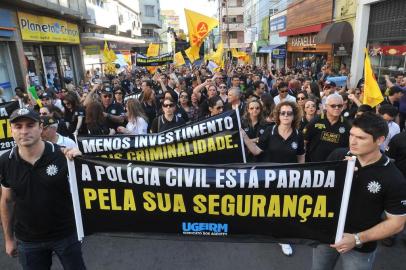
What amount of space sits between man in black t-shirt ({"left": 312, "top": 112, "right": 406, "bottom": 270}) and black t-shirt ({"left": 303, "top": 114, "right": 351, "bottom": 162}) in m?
1.82

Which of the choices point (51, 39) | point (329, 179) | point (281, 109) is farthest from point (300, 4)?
point (329, 179)

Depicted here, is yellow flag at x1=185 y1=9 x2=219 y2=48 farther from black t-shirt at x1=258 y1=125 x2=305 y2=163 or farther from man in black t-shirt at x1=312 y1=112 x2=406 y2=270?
man in black t-shirt at x1=312 y1=112 x2=406 y2=270

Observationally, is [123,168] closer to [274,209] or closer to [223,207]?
[223,207]

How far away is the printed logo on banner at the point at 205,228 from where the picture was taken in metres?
2.85

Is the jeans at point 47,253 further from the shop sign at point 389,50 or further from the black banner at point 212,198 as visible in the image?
the shop sign at point 389,50

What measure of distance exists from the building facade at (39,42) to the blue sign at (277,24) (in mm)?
16326

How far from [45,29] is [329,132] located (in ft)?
60.1

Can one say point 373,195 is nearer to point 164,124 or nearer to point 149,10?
point 164,124

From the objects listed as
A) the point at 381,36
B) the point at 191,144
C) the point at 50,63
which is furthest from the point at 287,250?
the point at 50,63

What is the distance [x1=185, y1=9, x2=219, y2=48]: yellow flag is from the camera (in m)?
10.2

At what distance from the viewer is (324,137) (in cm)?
455

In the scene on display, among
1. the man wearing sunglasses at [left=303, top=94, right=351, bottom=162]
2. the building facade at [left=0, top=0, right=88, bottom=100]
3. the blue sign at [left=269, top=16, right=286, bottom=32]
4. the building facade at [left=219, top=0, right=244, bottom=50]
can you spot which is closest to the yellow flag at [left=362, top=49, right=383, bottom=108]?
the man wearing sunglasses at [left=303, top=94, right=351, bottom=162]

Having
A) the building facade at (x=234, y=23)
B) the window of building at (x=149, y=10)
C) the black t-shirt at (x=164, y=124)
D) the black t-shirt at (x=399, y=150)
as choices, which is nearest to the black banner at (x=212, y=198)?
the black t-shirt at (x=399, y=150)

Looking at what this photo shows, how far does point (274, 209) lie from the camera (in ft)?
9.02
